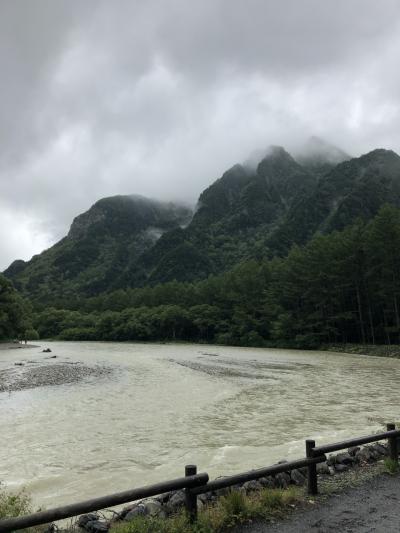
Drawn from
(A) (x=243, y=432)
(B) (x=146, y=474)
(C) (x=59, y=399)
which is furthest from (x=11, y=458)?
(C) (x=59, y=399)

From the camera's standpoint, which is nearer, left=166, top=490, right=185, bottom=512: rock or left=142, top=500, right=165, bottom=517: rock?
left=142, top=500, right=165, bottom=517: rock

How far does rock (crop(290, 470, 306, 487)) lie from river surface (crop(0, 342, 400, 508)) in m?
2.85

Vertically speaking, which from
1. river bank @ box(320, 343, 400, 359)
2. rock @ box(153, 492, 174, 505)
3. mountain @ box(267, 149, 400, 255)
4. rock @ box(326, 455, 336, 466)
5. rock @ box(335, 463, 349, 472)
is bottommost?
river bank @ box(320, 343, 400, 359)

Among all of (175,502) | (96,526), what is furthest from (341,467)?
(96,526)

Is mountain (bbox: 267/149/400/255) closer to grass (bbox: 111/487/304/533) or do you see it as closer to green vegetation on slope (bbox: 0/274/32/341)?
green vegetation on slope (bbox: 0/274/32/341)

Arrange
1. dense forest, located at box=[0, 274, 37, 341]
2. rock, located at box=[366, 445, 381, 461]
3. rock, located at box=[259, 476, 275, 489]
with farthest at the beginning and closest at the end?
1. dense forest, located at box=[0, 274, 37, 341]
2. rock, located at box=[366, 445, 381, 461]
3. rock, located at box=[259, 476, 275, 489]

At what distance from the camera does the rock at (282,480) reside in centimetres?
909

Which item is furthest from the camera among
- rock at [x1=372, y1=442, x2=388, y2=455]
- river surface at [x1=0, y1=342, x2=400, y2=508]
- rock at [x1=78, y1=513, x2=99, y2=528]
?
river surface at [x1=0, y1=342, x2=400, y2=508]

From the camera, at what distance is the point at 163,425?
17625 millimetres

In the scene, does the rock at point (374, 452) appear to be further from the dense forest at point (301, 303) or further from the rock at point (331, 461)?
the dense forest at point (301, 303)

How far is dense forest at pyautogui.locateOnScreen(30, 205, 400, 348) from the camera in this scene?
5947 centimetres

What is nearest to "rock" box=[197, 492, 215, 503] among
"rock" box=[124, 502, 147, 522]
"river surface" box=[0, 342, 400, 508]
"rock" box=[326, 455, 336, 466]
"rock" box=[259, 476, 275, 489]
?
"rock" box=[124, 502, 147, 522]

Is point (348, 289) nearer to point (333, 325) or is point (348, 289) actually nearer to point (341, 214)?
point (333, 325)

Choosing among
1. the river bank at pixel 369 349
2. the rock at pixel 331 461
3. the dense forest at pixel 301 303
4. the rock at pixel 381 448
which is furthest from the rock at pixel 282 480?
the dense forest at pixel 301 303
